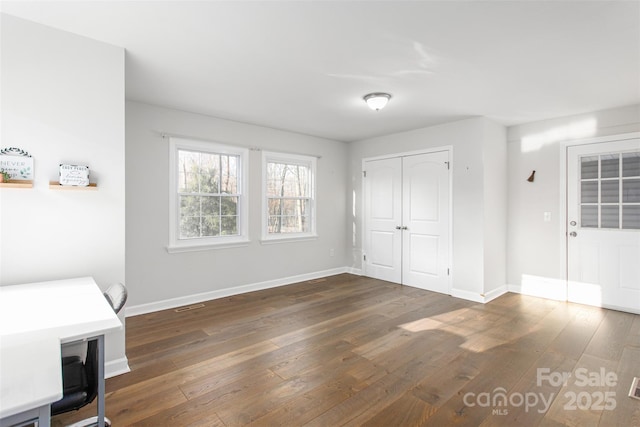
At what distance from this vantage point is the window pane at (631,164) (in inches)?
152

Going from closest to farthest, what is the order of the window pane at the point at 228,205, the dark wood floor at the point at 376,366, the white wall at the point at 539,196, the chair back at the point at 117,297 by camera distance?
the chair back at the point at 117,297
the dark wood floor at the point at 376,366
the white wall at the point at 539,196
the window pane at the point at 228,205

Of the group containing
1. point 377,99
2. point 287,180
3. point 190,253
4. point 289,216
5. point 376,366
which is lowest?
point 376,366

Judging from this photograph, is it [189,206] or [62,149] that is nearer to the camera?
[62,149]

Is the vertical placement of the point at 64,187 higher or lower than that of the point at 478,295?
higher

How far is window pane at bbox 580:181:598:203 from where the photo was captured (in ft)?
13.6

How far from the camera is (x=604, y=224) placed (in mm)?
4082

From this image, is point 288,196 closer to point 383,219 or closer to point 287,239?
point 287,239

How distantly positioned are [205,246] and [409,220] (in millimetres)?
3150

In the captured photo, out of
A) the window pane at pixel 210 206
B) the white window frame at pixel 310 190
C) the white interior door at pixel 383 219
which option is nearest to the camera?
the window pane at pixel 210 206

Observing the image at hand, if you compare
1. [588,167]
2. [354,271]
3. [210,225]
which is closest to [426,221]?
[354,271]

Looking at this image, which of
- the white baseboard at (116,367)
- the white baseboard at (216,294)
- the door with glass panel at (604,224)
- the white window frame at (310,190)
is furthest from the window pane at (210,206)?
the door with glass panel at (604,224)

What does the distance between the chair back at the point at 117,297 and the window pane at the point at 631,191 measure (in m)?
5.36

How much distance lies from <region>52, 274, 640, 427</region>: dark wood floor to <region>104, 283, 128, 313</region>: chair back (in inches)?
29.2

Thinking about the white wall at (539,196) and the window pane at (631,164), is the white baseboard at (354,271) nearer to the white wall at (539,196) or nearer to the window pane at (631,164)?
the white wall at (539,196)
